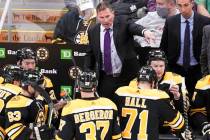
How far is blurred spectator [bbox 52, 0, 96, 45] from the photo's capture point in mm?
7898

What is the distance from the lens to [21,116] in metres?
5.95

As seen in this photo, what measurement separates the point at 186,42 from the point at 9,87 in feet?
6.96

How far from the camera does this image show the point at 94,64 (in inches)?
277

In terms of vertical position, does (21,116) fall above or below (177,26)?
below

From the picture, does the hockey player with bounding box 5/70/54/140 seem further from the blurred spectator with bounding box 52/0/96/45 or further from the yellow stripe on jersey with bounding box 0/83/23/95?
the blurred spectator with bounding box 52/0/96/45

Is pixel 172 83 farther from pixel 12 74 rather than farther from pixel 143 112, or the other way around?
pixel 12 74

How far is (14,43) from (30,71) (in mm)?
1736

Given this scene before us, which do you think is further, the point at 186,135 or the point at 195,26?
the point at 195,26

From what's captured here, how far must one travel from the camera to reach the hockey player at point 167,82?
631 cm

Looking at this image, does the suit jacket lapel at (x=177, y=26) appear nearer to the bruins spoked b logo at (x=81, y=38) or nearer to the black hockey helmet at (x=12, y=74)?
the bruins spoked b logo at (x=81, y=38)

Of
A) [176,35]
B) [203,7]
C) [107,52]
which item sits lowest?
[107,52]

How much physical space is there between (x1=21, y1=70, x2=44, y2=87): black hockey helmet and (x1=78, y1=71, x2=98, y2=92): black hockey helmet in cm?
62

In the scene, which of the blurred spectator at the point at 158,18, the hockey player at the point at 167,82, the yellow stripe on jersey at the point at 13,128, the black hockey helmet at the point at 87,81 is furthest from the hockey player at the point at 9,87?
the blurred spectator at the point at 158,18

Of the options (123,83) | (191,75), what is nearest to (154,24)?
(191,75)
